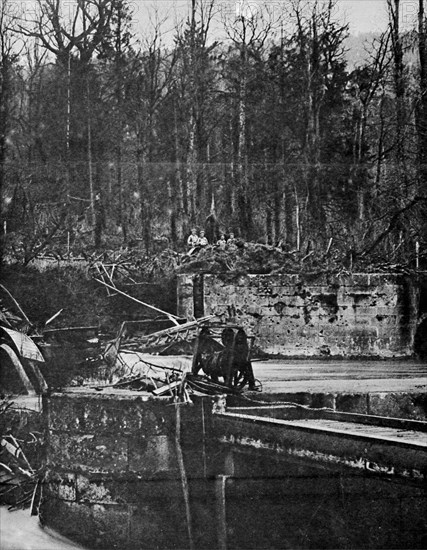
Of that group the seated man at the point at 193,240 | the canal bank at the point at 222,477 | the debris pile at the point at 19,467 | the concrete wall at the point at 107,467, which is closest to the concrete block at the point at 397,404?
the canal bank at the point at 222,477

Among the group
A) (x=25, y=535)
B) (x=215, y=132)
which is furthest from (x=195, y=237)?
(x=25, y=535)

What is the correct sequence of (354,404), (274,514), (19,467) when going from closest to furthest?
(274,514) → (354,404) → (19,467)

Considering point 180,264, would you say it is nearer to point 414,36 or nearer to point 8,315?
point 8,315

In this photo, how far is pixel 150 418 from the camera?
2439mm

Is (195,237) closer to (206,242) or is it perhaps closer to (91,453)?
(206,242)

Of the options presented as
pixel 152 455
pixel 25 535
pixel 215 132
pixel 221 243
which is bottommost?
pixel 25 535

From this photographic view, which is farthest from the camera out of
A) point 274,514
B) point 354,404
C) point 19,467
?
point 19,467

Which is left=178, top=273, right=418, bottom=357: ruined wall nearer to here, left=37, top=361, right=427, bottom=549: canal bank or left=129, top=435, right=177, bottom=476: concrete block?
left=37, top=361, right=427, bottom=549: canal bank

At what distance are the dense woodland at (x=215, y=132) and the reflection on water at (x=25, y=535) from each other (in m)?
0.92

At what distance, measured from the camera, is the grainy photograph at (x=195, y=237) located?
8.00ft

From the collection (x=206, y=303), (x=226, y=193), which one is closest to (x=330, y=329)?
(x=206, y=303)

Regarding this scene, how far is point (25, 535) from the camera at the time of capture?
7.81ft

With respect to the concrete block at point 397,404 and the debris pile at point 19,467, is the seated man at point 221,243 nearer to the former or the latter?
the concrete block at point 397,404

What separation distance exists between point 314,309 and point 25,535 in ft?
4.21
